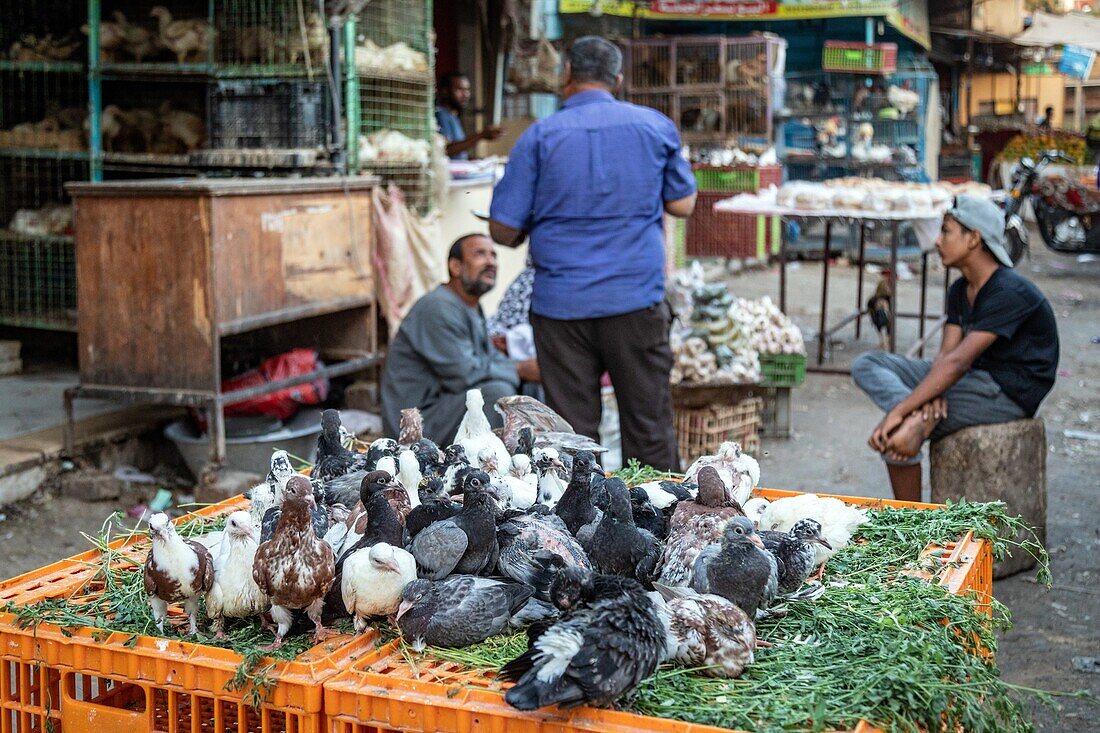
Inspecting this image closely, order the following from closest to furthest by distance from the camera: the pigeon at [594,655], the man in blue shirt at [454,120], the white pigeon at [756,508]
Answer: the pigeon at [594,655]
the white pigeon at [756,508]
the man in blue shirt at [454,120]

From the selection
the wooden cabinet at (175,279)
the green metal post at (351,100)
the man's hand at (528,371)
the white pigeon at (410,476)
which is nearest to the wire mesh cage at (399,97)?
the green metal post at (351,100)

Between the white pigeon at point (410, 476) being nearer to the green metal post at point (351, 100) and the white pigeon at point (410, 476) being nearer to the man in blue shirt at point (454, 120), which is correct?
the green metal post at point (351, 100)

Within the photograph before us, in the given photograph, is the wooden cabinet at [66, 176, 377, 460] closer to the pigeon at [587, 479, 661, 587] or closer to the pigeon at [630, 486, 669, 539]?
the pigeon at [630, 486, 669, 539]

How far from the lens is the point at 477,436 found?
365 centimetres

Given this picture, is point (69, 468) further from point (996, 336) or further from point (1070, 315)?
point (1070, 315)

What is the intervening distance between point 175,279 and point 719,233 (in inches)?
393

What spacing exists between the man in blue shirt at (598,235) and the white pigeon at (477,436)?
1652 mm

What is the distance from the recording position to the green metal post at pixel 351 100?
770 cm

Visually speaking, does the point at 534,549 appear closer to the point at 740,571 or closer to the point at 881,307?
the point at 740,571

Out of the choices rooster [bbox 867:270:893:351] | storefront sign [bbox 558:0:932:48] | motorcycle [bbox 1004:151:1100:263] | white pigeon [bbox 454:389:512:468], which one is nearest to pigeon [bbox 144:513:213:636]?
white pigeon [bbox 454:389:512:468]

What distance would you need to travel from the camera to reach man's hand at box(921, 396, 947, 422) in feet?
17.5

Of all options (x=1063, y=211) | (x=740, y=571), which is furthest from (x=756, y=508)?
(x=1063, y=211)

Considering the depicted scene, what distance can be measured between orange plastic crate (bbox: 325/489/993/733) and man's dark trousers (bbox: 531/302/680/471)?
9.82ft

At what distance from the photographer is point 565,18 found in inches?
584
